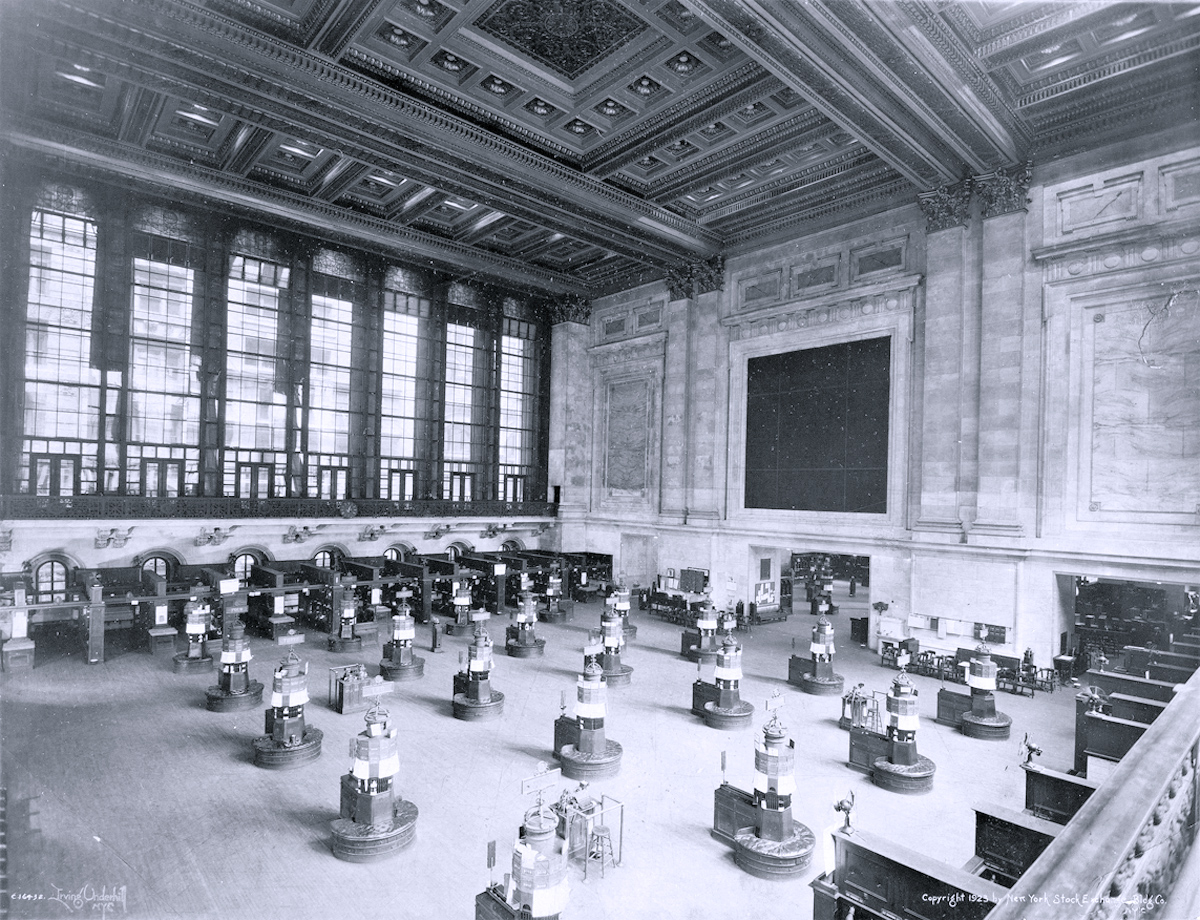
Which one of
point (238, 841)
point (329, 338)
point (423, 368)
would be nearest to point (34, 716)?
point (238, 841)

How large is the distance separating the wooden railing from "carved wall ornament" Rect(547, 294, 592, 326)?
2542 cm

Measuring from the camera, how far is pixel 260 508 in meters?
20.7

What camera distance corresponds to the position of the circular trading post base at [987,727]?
1116cm

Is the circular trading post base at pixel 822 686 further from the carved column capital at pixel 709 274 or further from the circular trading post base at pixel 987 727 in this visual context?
the carved column capital at pixel 709 274

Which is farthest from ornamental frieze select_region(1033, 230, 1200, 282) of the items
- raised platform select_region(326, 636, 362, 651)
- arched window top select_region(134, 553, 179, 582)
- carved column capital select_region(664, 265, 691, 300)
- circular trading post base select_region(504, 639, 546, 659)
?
arched window top select_region(134, 553, 179, 582)

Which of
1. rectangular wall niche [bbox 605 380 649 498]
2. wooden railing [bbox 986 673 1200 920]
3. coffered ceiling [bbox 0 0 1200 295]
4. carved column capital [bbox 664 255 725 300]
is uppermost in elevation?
coffered ceiling [bbox 0 0 1200 295]

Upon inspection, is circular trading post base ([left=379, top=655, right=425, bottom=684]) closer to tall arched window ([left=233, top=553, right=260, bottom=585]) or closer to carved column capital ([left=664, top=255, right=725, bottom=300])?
tall arched window ([left=233, top=553, right=260, bottom=585])

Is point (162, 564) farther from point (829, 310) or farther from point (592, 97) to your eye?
A: point (829, 310)

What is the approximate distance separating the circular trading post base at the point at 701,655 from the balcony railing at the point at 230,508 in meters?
11.7

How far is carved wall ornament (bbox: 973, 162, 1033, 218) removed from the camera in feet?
51.1

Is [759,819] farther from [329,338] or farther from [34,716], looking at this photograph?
[329,338]

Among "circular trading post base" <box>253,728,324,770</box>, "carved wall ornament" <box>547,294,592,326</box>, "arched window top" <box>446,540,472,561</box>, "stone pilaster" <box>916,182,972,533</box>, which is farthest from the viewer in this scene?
"carved wall ornament" <box>547,294,592,326</box>

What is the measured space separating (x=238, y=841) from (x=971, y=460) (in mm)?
15534

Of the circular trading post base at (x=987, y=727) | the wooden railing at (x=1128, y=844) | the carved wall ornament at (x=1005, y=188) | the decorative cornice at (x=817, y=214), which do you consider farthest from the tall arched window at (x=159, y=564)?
the carved wall ornament at (x=1005, y=188)
